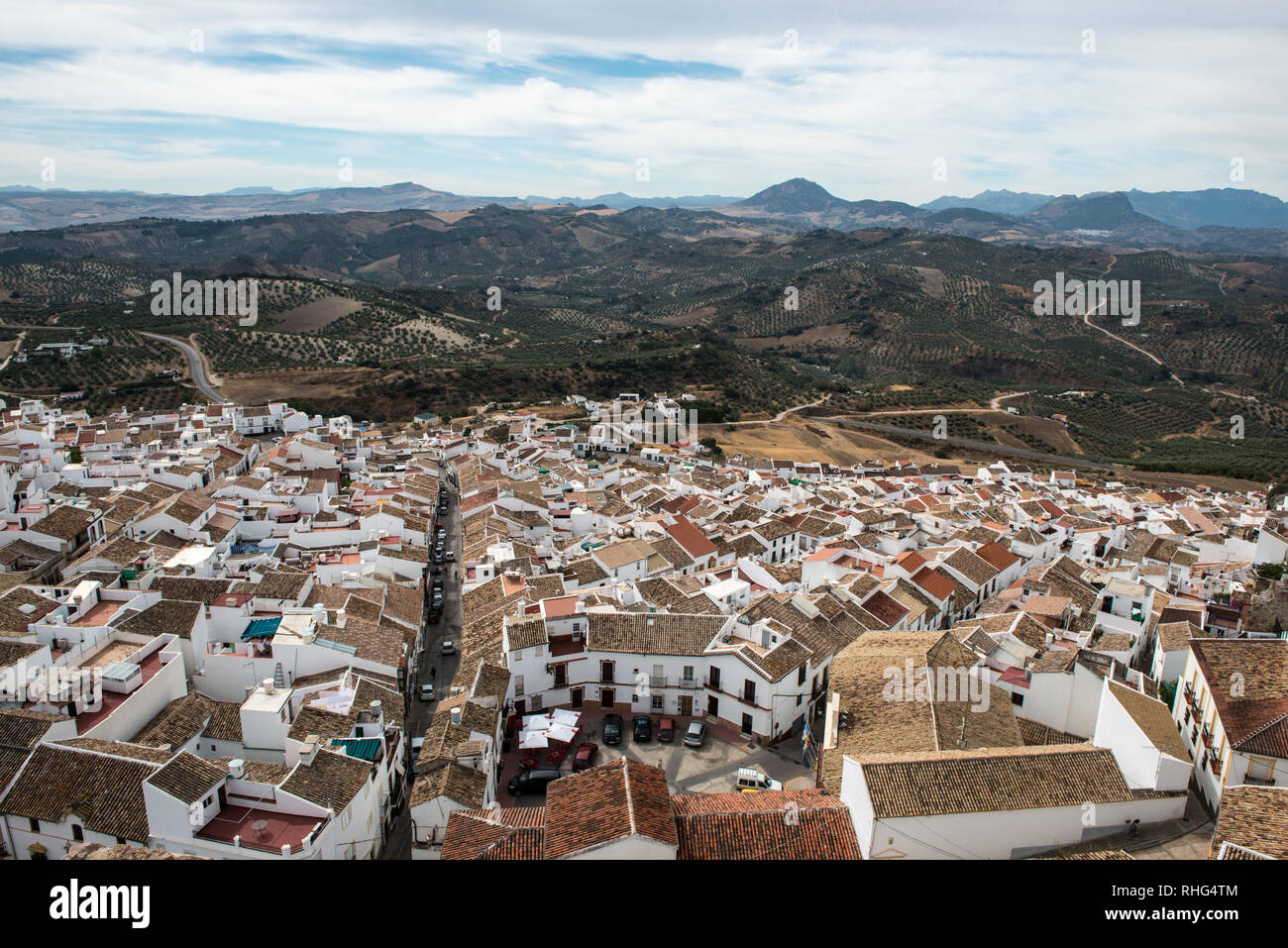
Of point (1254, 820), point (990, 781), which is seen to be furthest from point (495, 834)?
point (1254, 820)

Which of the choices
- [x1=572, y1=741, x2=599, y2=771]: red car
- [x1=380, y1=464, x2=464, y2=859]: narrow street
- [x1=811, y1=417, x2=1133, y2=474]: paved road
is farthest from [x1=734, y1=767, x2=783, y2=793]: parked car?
[x1=811, y1=417, x2=1133, y2=474]: paved road

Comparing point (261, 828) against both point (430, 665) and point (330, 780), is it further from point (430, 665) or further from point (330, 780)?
point (430, 665)

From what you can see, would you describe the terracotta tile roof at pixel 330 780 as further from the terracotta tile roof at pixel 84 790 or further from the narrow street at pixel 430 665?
the terracotta tile roof at pixel 84 790

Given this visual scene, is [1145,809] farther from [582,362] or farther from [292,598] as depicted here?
[582,362]

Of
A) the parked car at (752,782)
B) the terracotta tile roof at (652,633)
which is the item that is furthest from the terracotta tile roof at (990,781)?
the terracotta tile roof at (652,633)

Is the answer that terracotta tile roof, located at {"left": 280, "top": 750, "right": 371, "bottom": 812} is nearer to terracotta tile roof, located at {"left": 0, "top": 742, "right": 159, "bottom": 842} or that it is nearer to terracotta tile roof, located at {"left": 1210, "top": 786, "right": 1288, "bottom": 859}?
terracotta tile roof, located at {"left": 0, "top": 742, "right": 159, "bottom": 842}
